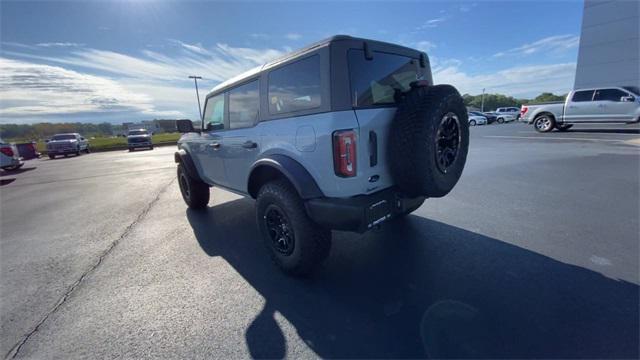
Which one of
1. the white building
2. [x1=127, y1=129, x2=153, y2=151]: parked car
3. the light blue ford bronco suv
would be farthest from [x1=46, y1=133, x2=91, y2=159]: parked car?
the white building

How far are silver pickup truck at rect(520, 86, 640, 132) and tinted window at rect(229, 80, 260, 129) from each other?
53.4 feet

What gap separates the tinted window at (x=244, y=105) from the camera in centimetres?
299

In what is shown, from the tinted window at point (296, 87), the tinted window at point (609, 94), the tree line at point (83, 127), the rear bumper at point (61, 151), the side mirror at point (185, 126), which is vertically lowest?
the rear bumper at point (61, 151)

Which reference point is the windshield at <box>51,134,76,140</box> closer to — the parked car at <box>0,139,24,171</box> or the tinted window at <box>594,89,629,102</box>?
the parked car at <box>0,139,24,171</box>

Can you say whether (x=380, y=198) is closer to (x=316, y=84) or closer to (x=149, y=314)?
(x=316, y=84)

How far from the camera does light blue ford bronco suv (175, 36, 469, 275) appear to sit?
2127 mm

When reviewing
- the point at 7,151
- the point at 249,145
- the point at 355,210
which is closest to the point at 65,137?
the point at 7,151

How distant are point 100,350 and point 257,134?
2.18 m

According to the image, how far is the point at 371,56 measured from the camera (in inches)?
89.0

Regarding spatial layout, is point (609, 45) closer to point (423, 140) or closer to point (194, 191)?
point (423, 140)

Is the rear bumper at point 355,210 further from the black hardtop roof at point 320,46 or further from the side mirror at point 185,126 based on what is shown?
the side mirror at point 185,126

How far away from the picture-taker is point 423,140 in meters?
2.13

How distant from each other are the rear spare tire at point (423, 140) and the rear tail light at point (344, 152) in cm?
41

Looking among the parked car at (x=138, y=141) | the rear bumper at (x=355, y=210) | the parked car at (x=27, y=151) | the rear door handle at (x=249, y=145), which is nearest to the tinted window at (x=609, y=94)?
the rear bumper at (x=355, y=210)
